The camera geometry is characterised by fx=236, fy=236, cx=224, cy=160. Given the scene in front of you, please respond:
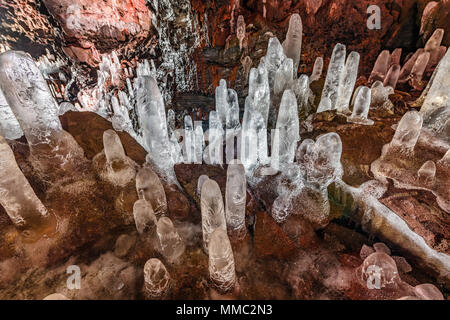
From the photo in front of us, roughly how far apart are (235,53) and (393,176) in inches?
256

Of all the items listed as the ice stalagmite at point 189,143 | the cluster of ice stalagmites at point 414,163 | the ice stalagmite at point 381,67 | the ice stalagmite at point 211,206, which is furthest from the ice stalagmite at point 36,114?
the ice stalagmite at point 381,67

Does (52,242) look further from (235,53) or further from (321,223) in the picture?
(235,53)

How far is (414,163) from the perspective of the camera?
3.49 meters

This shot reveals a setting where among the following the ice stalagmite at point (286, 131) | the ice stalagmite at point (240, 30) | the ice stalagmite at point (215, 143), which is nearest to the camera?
the ice stalagmite at point (286, 131)

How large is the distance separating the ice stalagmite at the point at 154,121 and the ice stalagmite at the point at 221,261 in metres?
1.83

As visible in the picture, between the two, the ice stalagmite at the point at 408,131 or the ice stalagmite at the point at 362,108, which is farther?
the ice stalagmite at the point at 362,108

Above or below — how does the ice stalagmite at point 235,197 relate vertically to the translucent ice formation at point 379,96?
below

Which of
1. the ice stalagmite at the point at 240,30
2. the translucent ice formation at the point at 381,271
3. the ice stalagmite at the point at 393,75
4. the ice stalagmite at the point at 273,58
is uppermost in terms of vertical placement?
the ice stalagmite at the point at 240,30

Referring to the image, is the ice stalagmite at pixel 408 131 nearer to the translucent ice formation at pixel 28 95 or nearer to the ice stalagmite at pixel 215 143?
the ice stalagmite at pixel 215 143

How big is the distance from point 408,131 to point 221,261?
3.15 meters

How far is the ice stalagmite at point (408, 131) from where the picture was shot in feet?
10.5

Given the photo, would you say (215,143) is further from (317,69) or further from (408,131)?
(317,69)

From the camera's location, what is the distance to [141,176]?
2707 mm

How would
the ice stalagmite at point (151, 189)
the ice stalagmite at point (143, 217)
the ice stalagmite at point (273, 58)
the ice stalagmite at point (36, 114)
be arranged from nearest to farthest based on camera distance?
the ice stalagmite at point (36, 114), the ice stalagmite at point (143, 217), the ice stalagmite at point (151, 189), the ice stalagmite at point (273, 58)
